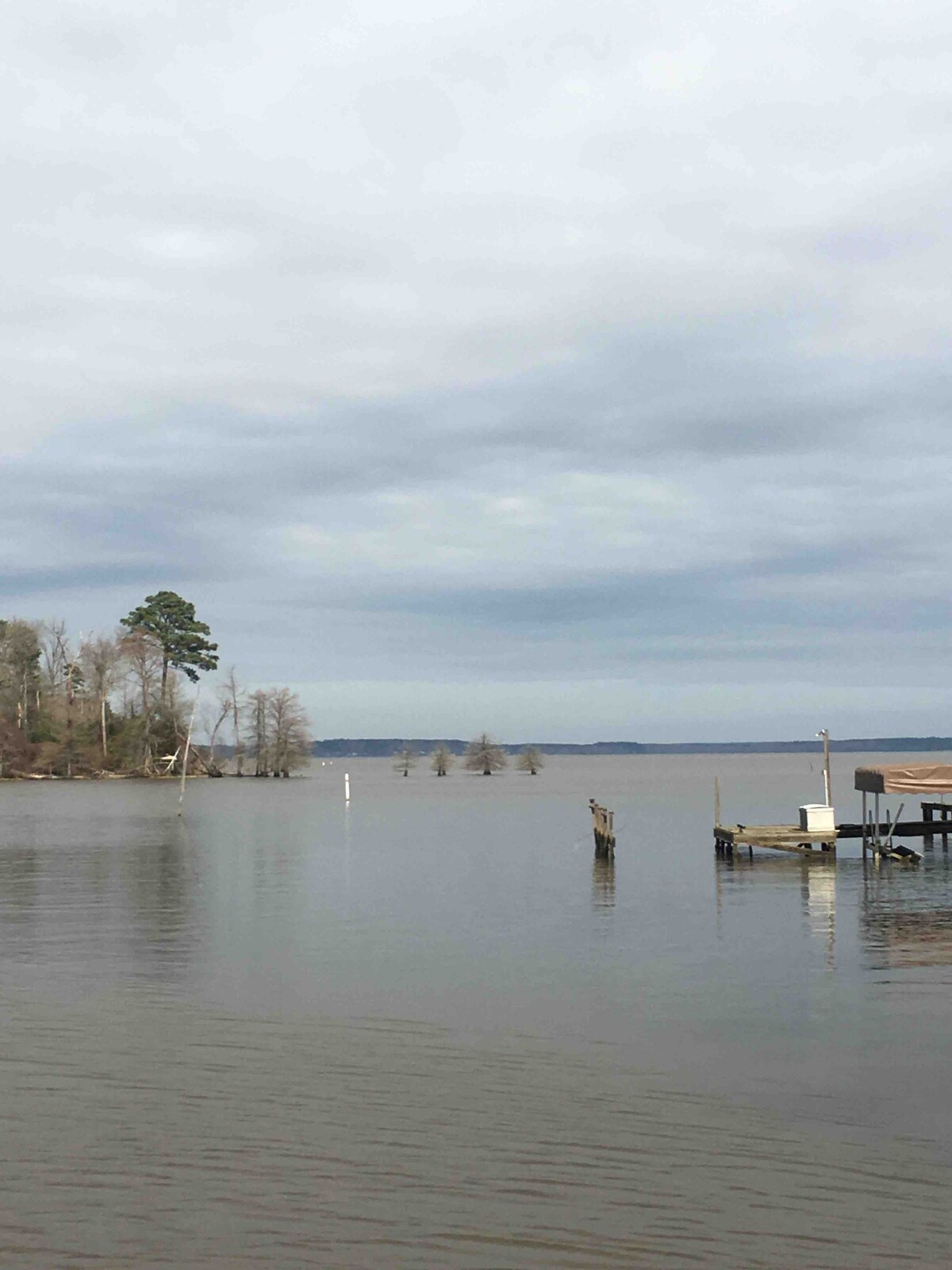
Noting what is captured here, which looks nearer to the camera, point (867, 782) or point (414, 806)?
point (867, 782)

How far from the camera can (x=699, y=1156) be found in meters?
13.5

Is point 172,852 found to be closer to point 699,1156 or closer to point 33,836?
point 33,836

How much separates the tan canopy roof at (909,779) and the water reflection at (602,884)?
9980 millimetres

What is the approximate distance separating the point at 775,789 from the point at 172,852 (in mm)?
95719

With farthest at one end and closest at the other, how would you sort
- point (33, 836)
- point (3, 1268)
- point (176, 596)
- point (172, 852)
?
point (176, 596) < point (33, 836) < point (172, 852) < point (3, 1268)

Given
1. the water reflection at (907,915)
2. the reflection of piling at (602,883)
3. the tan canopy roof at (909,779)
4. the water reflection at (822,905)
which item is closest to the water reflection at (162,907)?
the reflection of piling at (602,883)

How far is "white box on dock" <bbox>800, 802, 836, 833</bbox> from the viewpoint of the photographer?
50844 millimetres

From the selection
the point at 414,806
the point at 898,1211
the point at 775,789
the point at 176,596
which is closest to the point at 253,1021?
the point at 898,1211

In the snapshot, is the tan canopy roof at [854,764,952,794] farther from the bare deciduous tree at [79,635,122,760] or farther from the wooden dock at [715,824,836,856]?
the bare deciduous tree at [79,635,122,760]

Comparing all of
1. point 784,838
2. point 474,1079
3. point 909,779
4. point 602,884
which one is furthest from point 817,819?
point 474,1079

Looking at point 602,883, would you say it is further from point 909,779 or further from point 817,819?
point 909,779

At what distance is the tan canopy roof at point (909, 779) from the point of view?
4675 centimetres

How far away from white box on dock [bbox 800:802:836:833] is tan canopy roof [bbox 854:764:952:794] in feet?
10.3

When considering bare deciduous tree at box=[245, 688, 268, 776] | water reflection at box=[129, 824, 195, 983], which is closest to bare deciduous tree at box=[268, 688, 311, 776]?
bare deciduous tree at box=[245, 688, 268, 776]
